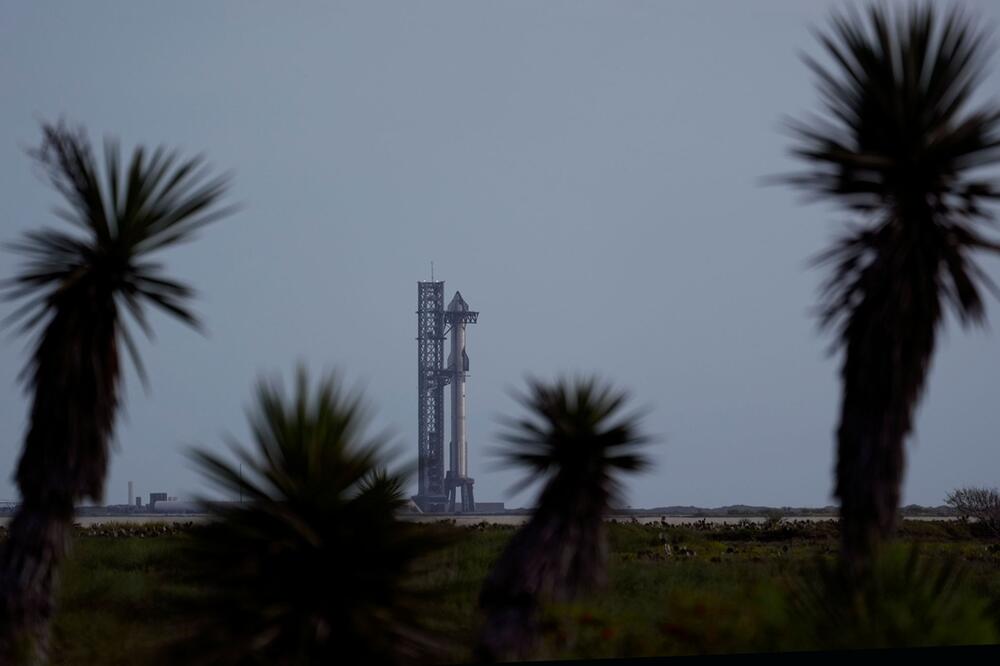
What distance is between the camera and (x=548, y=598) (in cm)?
726

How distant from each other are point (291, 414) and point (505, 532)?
7.57 metres

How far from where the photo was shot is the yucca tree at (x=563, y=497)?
7.23 metres

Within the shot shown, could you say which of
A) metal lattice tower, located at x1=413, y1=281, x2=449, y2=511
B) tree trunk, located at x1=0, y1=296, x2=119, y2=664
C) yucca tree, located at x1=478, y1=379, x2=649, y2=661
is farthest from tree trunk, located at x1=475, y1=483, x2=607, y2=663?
metal lattice tower, located at x1=413, y1=281, x2=449, y2=511

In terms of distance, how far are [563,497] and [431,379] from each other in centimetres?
281

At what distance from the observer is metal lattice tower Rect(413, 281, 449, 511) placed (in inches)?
388

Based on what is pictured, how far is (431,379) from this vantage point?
999 centimetres

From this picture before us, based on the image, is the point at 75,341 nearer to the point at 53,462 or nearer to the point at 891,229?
the point at 53,462

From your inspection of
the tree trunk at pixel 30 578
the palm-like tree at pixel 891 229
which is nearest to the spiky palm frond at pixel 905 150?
the palm-like tree at pixel 891 229

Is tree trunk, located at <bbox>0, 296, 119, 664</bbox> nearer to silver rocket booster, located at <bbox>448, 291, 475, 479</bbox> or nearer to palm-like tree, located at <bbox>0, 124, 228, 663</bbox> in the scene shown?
palm-like tree, located at <bbox>0, 124, 228, 663</bbox>

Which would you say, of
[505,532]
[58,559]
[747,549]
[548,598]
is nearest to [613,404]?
[548,598]

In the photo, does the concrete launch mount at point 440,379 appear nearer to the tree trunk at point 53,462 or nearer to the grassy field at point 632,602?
the grassy field at point 632,602

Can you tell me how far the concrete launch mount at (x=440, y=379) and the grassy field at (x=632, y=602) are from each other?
545 millimetres

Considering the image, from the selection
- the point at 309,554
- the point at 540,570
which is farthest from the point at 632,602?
the point at 309,554

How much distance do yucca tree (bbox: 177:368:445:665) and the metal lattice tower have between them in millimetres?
2960
